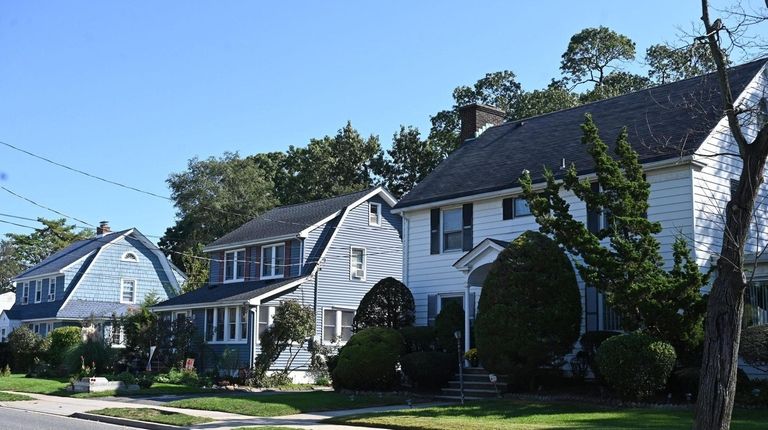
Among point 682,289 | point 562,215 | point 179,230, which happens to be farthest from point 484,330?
point 179,230

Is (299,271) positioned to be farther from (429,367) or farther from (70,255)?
(70,255)

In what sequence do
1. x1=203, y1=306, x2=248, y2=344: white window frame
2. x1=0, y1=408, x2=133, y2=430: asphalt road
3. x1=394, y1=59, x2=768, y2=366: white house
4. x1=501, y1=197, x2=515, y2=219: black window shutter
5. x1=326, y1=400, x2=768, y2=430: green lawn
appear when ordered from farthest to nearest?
x1=203, y1=306, x2=248, y2=344: white window frame → x1=501, y1=197, x2=515, y2=219: black window shutter → x1=394, y1=59, x2=768, y2=366: white house → x1=0, y1=408, x2=133, y2=430: asphalt road → x1=326, y1=400, x2=768, y2=430: green lawn

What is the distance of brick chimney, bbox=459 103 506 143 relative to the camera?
3228cm

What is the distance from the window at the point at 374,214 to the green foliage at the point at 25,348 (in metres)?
17.3

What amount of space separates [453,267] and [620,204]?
320 inches

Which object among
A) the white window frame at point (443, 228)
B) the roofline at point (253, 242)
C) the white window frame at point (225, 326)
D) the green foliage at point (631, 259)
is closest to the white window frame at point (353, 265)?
the roofline at point (253, 242)

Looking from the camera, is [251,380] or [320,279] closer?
[251,380]

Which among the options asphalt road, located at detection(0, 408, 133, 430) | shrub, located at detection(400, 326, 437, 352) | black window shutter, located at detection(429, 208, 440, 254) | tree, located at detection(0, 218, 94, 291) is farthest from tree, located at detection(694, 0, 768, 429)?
tree, located at detection(0, 218, 94, 291)

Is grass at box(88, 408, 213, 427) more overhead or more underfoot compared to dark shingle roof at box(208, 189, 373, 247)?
more underfoot

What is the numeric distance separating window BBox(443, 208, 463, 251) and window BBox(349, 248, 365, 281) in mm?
11350

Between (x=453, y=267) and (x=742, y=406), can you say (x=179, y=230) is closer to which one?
(x=453, y=267)

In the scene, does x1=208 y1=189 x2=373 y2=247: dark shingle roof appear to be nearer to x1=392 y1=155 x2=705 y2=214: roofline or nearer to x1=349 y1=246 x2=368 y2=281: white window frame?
x1=349 y1=246 x2=368 y2=281: white window frame

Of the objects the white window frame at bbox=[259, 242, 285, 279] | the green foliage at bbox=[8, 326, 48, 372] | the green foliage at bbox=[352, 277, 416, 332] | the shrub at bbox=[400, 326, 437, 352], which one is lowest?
the green foliage at bbox=[8, 326, 48, 372]

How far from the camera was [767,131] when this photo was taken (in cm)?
1148
